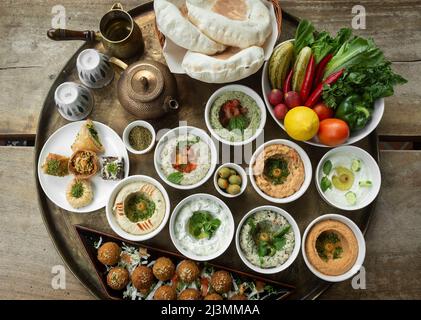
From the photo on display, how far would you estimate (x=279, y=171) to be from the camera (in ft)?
7.61

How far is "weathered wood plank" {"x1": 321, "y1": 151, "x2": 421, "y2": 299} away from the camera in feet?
8.25

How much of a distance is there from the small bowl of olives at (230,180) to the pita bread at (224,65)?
0.54 m

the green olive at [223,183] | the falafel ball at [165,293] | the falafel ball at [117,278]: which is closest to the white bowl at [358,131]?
the green olive at [223,183]

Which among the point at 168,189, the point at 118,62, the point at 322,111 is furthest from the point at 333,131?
the point at 118,62

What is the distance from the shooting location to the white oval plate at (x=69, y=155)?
93.7 inches

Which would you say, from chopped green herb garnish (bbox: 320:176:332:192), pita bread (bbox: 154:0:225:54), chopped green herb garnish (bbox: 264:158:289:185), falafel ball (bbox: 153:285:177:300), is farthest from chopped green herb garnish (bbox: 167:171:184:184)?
chopped green herb garnish (bbox: 320:176:332:192)

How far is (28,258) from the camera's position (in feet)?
8.61

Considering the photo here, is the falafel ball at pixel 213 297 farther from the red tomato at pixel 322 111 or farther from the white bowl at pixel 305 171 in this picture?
the red tomato at pixel 322 111

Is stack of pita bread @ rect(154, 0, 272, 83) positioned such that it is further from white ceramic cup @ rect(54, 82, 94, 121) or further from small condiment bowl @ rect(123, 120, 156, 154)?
white ceramic cup @ rect(54, 82, 94, 121)

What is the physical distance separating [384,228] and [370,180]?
0.42 m

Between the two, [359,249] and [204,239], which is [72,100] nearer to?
[204,239]

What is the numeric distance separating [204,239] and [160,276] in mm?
339

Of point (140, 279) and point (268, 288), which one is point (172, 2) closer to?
point (140, 279)
